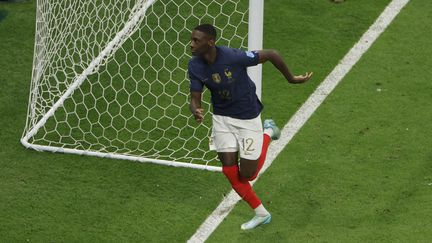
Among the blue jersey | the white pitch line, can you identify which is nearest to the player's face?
the blue jersey

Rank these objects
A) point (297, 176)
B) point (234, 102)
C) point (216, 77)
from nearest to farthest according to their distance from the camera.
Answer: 1. point (216, 77)
2. point (234, 102)
3. point (297, 176)

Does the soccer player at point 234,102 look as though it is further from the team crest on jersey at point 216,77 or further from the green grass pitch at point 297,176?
the green grass pitch at point 297,176

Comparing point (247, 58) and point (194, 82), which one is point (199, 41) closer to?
point (194, 82)

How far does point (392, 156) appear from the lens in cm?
958

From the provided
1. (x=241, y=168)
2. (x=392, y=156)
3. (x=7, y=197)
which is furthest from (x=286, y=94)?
(x=7, y=197)

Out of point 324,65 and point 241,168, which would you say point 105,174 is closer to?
point 241,168

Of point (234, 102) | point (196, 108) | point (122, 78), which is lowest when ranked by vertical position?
point (122, 78)

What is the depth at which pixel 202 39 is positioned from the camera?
26.3 feet

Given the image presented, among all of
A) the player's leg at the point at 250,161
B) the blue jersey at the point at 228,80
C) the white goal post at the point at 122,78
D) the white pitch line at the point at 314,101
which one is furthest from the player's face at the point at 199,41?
the white goal post at the point at 122,78

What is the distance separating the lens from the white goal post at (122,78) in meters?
10.0

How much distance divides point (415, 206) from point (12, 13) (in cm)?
546

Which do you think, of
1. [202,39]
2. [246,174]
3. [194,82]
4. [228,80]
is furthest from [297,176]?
[202,39]

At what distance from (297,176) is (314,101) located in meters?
1.30

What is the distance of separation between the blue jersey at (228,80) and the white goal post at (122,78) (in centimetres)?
126
